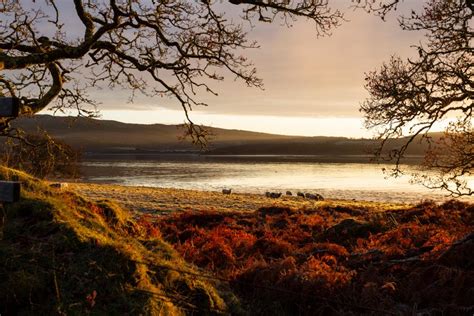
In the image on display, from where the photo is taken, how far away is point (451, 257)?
28.0 ft

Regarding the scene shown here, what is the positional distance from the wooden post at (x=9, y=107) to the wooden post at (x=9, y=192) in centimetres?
92

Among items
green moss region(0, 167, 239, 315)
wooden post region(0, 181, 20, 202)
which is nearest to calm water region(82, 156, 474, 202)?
green moss region(0, 167, 239, 315)

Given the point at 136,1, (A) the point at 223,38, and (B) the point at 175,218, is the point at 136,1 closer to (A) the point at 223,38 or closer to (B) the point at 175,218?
(A) the point at 223,38

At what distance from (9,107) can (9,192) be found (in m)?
1.11

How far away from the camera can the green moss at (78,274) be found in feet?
17.1

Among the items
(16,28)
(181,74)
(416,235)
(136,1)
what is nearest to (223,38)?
(181,74)

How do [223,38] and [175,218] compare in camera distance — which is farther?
[175,218]

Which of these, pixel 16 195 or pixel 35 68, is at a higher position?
pixel 35 68

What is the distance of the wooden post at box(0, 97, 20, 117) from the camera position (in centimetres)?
583

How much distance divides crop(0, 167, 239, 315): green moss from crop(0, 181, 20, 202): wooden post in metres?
0.53

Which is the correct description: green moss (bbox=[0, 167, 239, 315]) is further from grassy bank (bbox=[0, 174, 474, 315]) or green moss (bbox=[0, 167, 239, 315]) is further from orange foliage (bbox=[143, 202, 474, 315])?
orange foliage (bbox=[143, 202, 474, 315])

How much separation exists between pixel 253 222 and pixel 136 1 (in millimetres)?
8846

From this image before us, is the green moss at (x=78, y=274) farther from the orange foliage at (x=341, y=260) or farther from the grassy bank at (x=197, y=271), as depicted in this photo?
the orange foliage at (x=341, y=260)

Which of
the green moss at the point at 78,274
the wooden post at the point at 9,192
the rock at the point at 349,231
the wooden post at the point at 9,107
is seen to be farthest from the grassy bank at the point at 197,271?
the wooden post at the point at 9,107
